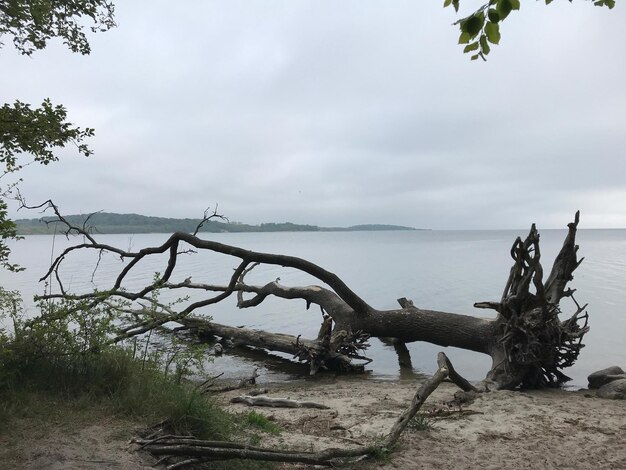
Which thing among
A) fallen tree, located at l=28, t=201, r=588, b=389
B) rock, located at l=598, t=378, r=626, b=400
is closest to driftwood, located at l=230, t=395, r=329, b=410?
fallen tree, located at l=28, t=201, r=588, b=389

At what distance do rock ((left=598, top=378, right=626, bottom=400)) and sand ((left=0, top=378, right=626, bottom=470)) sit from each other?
27 cm

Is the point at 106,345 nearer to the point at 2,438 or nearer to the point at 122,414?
the point at 122,414

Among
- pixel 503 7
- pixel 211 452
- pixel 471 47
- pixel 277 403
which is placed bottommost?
pixel 277 403

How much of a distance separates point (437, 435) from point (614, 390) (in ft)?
16.9

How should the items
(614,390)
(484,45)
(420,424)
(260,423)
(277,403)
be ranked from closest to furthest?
(484,45), (260,423), (420,424), (277,403), (614,390)

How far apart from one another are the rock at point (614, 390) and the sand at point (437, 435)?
0.27 m

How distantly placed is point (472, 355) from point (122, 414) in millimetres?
11395

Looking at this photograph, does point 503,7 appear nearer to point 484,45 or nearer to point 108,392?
point 484,45

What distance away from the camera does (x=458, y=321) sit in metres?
11.1

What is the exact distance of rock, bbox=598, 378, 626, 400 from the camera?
8498mm

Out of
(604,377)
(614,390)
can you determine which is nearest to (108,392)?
(614,390)

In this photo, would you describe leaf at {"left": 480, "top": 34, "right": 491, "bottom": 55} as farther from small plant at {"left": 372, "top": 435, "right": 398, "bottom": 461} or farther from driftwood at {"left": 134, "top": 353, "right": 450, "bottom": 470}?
small plant at {"left": 372, "top": 435, "right": 398, "bottom": 461}

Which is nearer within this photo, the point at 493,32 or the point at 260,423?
the point at 493,32

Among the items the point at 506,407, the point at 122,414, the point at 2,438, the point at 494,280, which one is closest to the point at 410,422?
the point at 506,407
